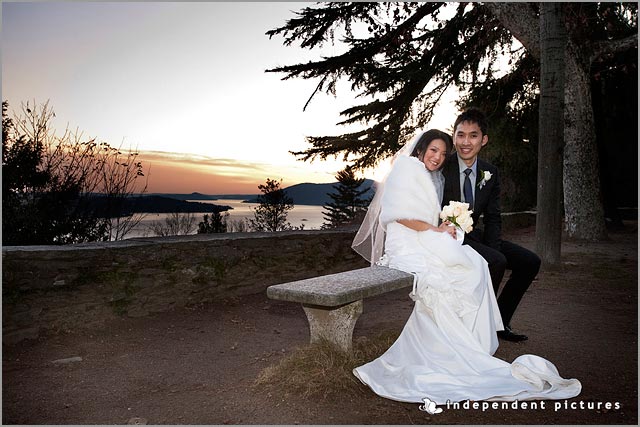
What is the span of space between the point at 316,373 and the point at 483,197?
2.29 m

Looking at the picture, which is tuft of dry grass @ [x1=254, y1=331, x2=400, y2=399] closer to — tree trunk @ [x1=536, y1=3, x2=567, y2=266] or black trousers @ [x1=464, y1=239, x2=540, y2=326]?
black trousers @ [x1=464, y1=239, x2=540, y2=326]

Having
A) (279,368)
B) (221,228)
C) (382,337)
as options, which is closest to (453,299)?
(382,337)

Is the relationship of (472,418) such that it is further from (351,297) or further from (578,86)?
(578,86)

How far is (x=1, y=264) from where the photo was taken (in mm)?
4441

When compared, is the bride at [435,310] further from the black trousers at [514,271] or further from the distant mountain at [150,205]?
the distant mountain at [150,205]

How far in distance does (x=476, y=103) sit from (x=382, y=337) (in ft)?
31.0

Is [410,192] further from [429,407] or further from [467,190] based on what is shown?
[429,407]

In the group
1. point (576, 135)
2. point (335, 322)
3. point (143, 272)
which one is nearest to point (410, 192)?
point (335, 322)

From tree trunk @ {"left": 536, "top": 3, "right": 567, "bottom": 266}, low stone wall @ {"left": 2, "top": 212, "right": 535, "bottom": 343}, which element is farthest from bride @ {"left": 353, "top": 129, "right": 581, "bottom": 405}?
tree trunk @ {"left": 536, "top": 3, "right": 567, "bottom": 266}

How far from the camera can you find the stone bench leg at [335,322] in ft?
12.4

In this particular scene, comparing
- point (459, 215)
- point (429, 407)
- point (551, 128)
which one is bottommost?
point (429, 407)

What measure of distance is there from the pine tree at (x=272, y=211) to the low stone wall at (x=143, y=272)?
7147 mm

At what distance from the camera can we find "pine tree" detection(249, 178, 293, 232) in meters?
14.4

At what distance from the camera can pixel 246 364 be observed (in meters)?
4.15
